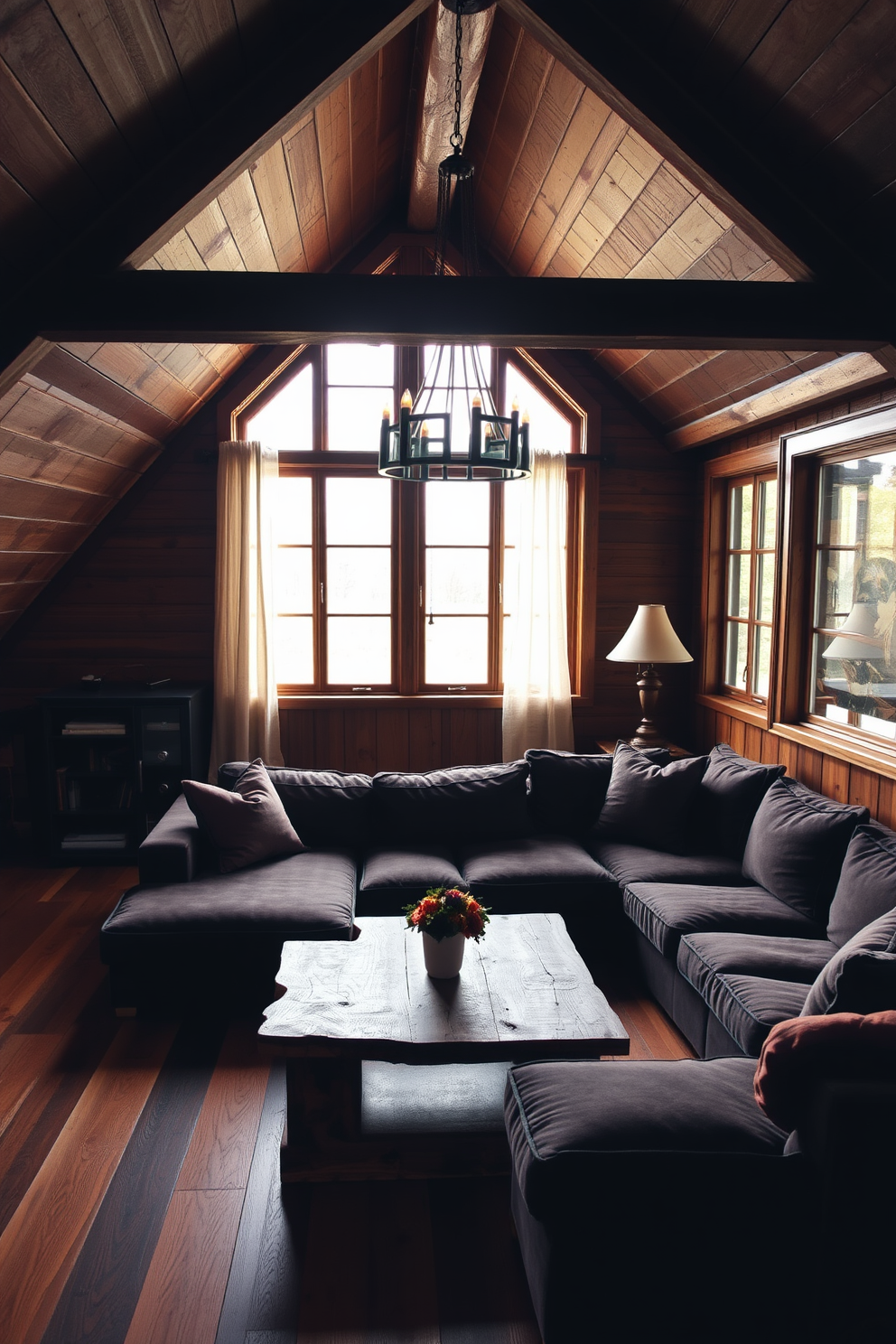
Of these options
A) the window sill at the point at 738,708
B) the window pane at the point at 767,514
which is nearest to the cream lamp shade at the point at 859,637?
the window sill at the point at 738,708

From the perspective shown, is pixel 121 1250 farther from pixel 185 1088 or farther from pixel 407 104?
pixel 407 104

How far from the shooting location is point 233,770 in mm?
4336

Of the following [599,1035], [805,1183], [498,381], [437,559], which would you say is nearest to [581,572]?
[437,559]

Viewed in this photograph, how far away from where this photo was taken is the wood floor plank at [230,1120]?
2561mm

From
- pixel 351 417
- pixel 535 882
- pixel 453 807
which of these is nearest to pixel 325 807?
pixel 453 807

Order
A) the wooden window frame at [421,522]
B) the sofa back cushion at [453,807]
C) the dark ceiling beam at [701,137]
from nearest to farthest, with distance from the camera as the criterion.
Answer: the dark ceiling beam at [701,137]
the sofa back cushion at [453,807]
the wooden window frame at [421,522]

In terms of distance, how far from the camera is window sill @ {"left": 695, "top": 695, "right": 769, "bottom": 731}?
4.75 m

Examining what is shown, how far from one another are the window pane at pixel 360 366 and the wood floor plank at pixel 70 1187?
3.82 metres

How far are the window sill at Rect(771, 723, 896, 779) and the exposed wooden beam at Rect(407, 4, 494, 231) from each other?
3056mm

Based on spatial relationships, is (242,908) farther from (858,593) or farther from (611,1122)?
(858,593)

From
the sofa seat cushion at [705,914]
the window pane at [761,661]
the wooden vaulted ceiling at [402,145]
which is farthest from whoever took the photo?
the window pane at [761,661]

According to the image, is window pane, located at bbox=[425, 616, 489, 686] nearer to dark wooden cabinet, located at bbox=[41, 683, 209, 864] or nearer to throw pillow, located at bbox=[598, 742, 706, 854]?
dark wooden cabinet, located at bbox=[41, 683, 209, 864]

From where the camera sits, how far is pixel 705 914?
3.37 metres

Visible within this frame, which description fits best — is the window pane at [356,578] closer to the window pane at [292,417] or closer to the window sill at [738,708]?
the window pane at [292,417]
